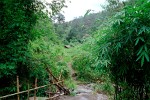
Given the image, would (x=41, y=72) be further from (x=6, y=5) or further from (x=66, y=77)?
(x=66, y=77)

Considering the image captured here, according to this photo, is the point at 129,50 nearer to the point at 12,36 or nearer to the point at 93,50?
the point at 93,50

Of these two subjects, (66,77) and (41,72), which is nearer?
(41,72)

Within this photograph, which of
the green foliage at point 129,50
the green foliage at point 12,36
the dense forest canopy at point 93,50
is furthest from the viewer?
the green foliage at point 12,36

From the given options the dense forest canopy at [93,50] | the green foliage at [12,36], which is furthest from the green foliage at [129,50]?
Result: the green foliage at [12,36]

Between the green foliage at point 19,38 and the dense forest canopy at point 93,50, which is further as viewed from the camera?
the green foliage at point 19,38

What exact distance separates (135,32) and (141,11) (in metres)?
0.28

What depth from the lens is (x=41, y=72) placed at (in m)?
7.42

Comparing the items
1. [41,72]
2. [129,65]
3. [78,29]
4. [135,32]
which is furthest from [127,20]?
[78,29]

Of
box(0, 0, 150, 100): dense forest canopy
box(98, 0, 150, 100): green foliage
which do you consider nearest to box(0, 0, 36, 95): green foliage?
box(0, 0, 150, 100): dense forest canopy

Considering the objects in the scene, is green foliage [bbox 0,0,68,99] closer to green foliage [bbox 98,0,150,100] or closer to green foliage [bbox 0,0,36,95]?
green foliage [bbox 0,0,36,95]

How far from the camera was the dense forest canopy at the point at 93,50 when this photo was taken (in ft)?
10.3

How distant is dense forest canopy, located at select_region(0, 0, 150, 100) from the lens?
3.14 meters

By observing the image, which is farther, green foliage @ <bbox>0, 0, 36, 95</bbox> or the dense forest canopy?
green foliage @ <bbox>0, 0, 36, 95</bbox>

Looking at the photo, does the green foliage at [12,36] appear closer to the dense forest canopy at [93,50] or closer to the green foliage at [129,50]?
the dense forest canopy at [93,50]
